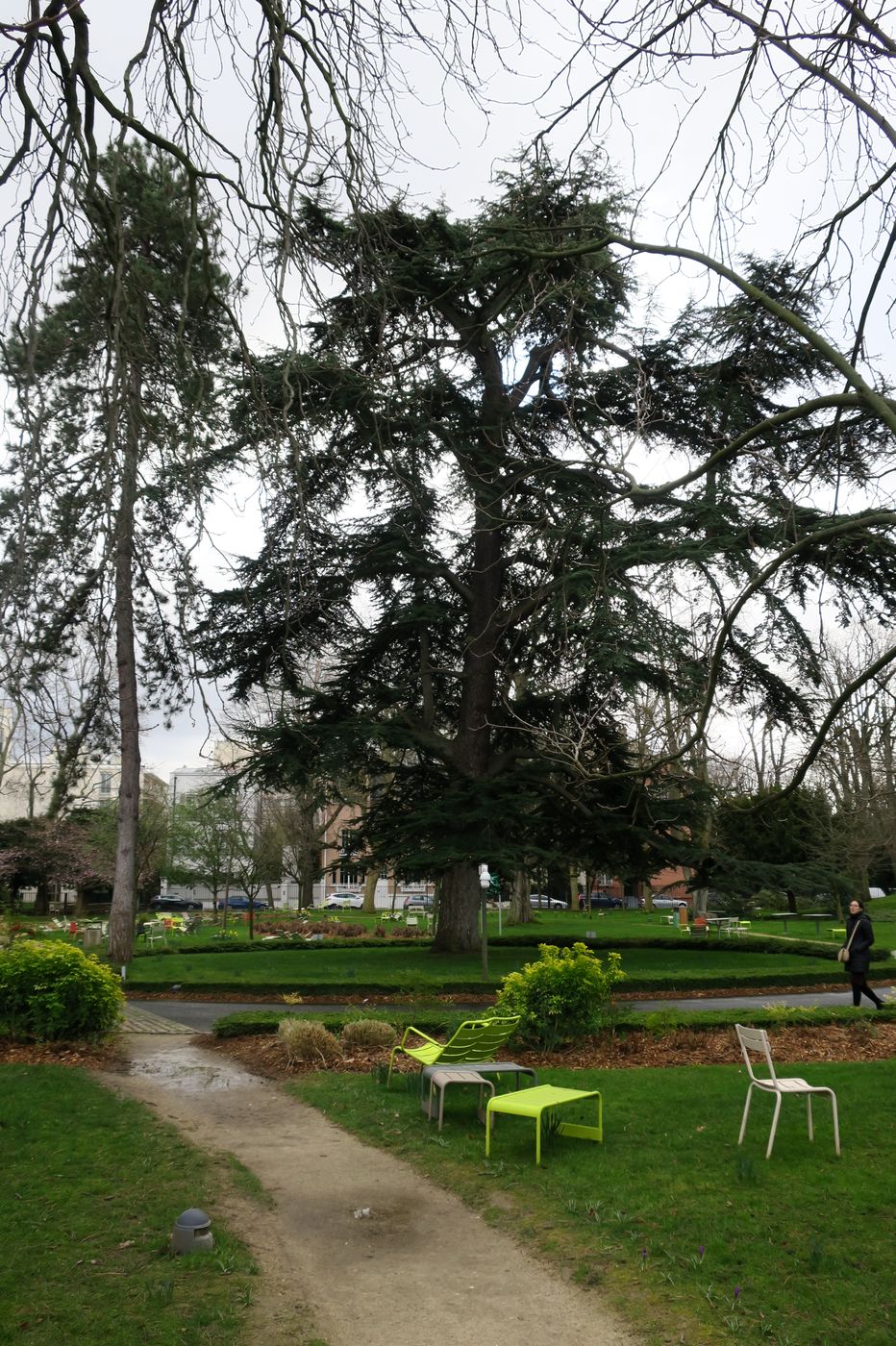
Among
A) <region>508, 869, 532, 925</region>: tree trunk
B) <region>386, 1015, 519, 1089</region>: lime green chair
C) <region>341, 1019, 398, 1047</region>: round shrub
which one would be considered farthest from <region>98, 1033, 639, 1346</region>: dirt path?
<region>508, 869, 532, 925</region>: tree trunk

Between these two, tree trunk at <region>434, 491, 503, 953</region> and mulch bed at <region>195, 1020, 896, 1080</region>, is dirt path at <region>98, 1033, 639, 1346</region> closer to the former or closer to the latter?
mulch bed at <region>195, 1020, 896, 1080</region>

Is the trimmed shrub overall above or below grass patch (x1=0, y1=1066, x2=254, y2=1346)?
above

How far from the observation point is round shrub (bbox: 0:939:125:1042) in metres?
12.0

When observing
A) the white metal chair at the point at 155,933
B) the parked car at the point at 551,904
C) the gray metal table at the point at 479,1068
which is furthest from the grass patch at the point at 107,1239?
the parked car at the point at 551,904

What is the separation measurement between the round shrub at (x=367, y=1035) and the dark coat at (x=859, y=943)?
6849 millimetres

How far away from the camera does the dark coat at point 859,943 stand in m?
14.4

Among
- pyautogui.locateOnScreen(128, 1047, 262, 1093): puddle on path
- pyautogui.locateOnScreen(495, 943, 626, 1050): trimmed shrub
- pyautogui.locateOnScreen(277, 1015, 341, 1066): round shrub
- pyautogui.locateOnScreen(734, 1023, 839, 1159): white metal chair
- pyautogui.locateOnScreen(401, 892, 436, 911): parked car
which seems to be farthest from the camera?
pyautogui.locateOnScreen(401, 892, 436, 911): parked car

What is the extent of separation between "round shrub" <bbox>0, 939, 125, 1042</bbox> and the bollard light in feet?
24.8

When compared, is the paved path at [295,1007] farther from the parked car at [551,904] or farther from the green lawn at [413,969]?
the parked car at [551,904]

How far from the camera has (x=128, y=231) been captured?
4.28 metres

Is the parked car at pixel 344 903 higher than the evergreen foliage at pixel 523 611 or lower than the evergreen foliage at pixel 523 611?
lower

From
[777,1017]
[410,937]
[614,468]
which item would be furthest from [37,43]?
[410,937]

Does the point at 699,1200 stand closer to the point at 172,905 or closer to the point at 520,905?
→ the point at 520,905

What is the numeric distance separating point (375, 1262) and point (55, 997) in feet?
26.3
